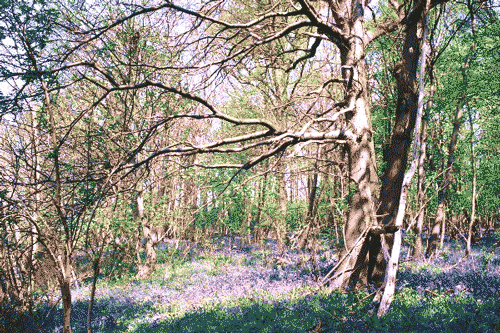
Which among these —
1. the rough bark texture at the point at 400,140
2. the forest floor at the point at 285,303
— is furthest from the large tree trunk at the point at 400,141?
the forest floor at the point at 285,303

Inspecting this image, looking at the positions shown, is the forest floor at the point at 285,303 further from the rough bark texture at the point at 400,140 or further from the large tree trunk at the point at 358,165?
the rough bark texture at the point at 400,140

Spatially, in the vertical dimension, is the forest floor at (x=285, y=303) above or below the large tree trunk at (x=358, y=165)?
below

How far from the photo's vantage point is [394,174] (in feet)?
22.0

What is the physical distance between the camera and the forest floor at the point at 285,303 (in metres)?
4.61

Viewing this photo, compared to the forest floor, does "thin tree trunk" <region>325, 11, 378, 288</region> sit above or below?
above

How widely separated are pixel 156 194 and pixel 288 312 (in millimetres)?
9984

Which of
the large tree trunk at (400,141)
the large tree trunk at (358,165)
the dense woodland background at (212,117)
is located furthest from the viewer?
the large tree trunk at (400,141)

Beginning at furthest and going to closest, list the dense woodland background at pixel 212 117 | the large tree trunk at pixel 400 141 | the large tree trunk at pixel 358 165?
1. the large tree trunk at pixel 400 141
2. the large tree trunk at pixel 358 165
3. the dense woodland background at pixel 212 117

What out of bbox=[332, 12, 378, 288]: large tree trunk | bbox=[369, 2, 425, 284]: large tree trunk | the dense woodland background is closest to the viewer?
the dense woodland background

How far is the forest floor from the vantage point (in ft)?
15.1

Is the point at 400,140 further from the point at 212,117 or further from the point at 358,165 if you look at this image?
the point at 212,117

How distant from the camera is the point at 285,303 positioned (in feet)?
21.4

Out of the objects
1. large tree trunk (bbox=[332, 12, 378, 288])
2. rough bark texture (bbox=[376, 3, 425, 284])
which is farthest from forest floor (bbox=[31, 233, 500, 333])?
rough bark texture (bbox=[376, 3, 425, 284])

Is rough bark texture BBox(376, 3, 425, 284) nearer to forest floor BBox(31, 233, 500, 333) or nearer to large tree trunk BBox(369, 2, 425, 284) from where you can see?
large tree trunk BBox(369, 2, 425, 284)
